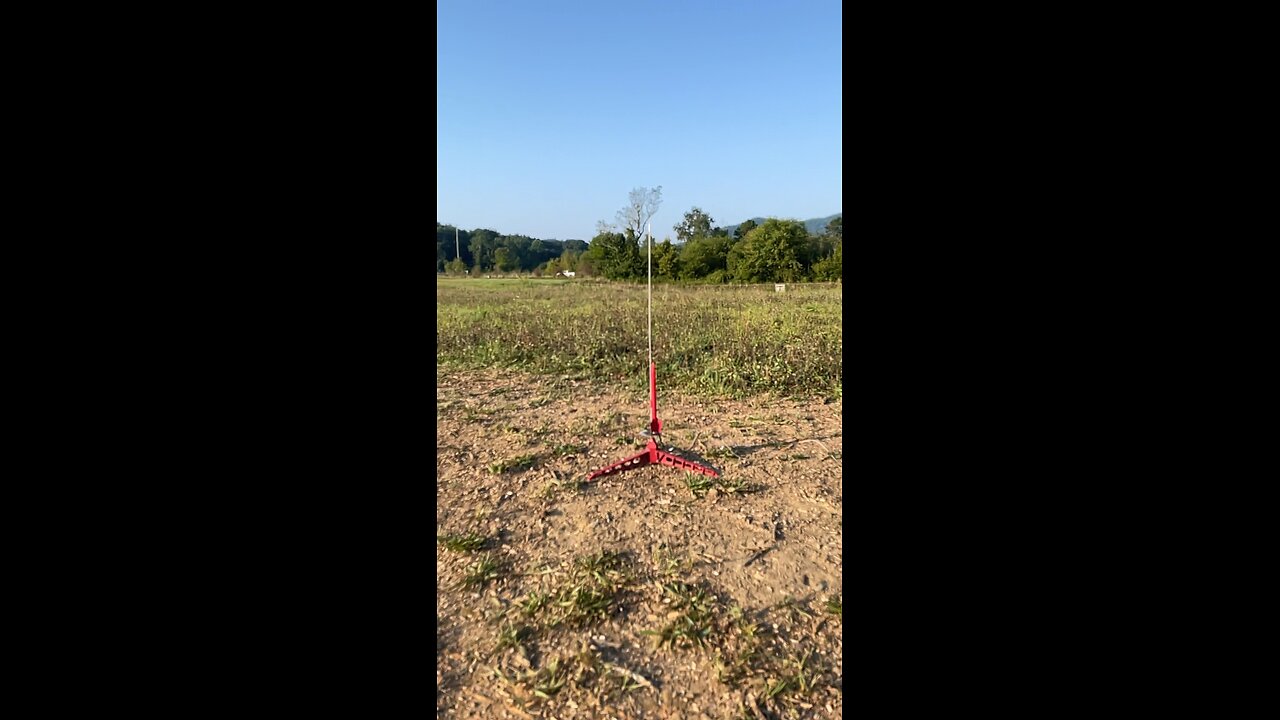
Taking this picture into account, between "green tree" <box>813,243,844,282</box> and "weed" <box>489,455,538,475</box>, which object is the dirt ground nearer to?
"weed" <box>489,455,538,475</box>

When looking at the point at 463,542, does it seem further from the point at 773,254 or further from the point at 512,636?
the point at 773,254

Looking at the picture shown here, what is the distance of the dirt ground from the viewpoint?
1.77 metres

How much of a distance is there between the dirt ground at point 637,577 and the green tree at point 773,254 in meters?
21.1

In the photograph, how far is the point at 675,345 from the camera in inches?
307

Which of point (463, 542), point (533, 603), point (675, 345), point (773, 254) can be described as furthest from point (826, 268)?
point (533, 603)

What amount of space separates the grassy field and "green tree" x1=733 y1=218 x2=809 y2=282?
12.9 meters

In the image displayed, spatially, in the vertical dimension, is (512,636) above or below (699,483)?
below

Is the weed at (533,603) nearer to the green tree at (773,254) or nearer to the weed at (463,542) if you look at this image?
the weed at (463,542)

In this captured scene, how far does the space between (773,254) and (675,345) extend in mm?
18678

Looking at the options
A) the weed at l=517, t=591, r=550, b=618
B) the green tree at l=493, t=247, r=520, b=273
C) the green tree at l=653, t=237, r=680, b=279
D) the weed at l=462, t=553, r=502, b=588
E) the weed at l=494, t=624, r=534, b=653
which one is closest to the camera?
the weed at l=494, t=624, r=534, b=653

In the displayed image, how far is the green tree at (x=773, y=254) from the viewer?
24.6m

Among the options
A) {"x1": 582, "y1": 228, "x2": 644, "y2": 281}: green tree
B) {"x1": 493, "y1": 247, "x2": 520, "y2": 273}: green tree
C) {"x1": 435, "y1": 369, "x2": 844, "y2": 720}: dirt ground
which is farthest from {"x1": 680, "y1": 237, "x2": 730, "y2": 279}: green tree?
{"x1": 435, "y1": 369, "x2": 844, "y2": 720}: dirt ground
